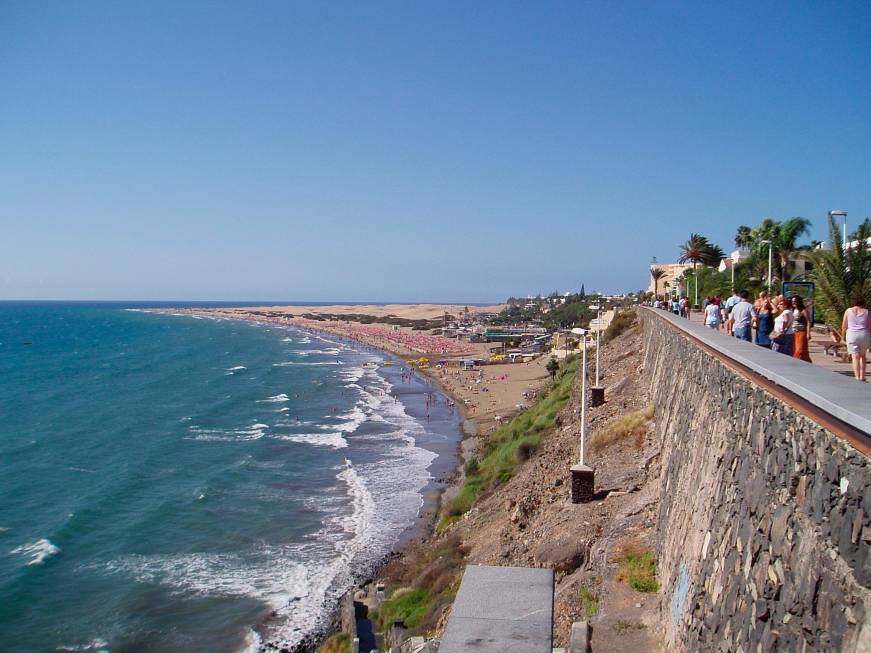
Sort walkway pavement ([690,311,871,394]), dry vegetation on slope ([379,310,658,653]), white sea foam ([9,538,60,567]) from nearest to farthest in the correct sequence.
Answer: dry vegetation on slope ([379,310,658,653]) → walkway pavement ([690,311,871,394]) → white sea foam ([9,538,60,567])

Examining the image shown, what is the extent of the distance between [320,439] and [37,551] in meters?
16.6

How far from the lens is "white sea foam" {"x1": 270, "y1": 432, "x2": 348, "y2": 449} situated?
35844 mm

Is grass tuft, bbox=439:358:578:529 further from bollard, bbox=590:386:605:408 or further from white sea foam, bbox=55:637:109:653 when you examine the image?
white sea foam, bbox=55:637:109:653

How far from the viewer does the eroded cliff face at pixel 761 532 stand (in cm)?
368

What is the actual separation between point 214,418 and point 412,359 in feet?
136

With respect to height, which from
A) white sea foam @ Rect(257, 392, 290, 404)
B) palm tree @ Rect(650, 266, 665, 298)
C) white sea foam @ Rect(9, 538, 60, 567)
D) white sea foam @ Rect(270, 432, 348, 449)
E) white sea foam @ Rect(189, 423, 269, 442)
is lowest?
white sea foam @ Rect(9, 538, 60, 567)

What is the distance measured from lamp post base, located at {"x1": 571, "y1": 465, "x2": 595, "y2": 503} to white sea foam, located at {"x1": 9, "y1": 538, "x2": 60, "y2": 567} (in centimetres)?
1733

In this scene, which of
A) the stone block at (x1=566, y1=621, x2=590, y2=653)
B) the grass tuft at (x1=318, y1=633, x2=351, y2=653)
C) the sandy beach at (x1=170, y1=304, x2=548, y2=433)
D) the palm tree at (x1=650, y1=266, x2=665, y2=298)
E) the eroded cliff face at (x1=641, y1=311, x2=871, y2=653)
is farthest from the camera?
the palm tree at (x1=650, y1=266, x2=665, y2=298)

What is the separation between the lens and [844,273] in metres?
11.0

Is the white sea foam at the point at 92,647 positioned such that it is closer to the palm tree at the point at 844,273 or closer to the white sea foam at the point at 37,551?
the white sea foam at the point at 37,551

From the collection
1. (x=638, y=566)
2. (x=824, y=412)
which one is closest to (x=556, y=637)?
(x=638, y=566)

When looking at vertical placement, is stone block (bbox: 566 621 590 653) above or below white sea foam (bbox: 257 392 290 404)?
above

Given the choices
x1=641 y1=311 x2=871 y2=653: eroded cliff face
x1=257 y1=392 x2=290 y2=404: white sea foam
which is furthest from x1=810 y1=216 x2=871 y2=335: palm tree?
x1=257 y1=392 x2=290 y2=404: white sea foam

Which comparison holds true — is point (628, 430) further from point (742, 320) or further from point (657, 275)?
point (657, 275)
